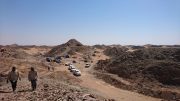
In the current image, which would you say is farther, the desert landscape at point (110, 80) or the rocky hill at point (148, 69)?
the rocky hill at point (148, 69)

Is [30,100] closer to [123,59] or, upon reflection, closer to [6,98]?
[6,98]

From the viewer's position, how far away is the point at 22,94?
829 inches

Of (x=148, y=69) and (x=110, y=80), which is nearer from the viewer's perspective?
(x=110, y=80)

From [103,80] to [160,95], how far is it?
14.3 m

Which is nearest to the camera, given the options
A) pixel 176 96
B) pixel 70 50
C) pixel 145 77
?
pixel 176 96

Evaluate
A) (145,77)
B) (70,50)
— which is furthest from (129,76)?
(70,50)

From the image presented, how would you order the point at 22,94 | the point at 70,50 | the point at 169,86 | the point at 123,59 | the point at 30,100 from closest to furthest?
the point at 30,100
the point at 22,94
the point at 169,86
the point at 123,59
the point at 70,50

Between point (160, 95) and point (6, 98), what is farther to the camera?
point (160, 95)

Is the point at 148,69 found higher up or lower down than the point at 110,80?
higher up

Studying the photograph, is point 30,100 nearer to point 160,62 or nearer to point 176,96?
point 176,96

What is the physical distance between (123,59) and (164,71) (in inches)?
694

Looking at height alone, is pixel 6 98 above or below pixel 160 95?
above

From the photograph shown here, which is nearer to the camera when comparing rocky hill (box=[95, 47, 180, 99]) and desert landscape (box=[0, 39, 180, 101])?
desert landscape (box=[0, 39, 180, 101])

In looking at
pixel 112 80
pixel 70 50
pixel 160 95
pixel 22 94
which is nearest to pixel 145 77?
pixel 112 80
